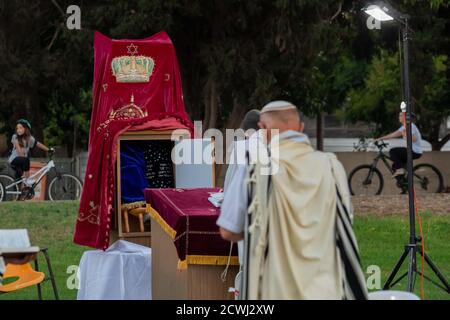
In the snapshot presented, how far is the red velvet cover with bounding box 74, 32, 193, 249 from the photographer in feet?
32.0

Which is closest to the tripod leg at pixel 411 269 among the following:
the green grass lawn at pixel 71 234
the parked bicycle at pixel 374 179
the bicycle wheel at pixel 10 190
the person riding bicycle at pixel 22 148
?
the green grass lawn at pixel 71 234

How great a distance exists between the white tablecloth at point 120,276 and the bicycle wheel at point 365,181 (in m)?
10.9

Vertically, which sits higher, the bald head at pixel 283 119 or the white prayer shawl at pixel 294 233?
the bald head at pixel 283 119

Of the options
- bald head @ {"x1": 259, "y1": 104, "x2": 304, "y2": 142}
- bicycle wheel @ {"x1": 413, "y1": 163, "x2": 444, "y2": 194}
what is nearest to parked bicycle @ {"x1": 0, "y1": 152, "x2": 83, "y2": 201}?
bicycle wheel @ {"x1": 413, "y1": 163, "x2": 444, "y2": 194}

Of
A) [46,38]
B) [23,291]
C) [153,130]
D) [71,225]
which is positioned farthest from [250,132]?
[46,38]

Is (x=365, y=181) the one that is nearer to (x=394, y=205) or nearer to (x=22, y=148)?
(x=394, y=205)

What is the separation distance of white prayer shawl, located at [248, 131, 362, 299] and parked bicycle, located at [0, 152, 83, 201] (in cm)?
1383

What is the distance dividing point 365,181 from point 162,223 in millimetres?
12142

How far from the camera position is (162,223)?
8.44m

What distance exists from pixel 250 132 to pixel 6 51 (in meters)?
14.1

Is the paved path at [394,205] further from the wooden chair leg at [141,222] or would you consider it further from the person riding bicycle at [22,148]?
the wooden chair leg at [141,222]

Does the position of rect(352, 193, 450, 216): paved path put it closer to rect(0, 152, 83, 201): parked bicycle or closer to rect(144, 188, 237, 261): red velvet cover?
rect(0, 152, 83, 201): parked bicycle

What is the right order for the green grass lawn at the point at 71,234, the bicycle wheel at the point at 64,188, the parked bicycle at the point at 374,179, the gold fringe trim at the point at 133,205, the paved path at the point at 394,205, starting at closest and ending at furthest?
the gold fringe trim at the point at 133,205 → the green grass lawn at the point at 71,234 → the paved path at the point at 394,205 → the bicycle wheel at the point at 64,188 → the parked bicycle at the point at 374,179

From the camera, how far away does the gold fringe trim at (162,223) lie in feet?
26.7
